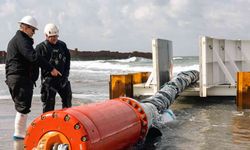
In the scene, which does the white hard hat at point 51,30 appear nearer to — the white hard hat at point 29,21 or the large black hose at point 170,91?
the white hard hat at point 29,21

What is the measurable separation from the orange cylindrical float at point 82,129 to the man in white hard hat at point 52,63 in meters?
1.82

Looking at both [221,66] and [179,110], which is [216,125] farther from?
[221,66]

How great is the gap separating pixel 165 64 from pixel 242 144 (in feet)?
17.3

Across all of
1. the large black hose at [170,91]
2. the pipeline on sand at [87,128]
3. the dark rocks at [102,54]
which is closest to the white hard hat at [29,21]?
the pipeline on sand at [87,128]

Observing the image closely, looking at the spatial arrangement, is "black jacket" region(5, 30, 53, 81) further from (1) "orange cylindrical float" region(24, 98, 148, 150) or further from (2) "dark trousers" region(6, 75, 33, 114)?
(1) "orange cylindrical float" region(24, 98, 148, 150)

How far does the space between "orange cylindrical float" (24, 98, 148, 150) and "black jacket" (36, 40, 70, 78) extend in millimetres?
1902

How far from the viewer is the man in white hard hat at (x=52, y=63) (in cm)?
634

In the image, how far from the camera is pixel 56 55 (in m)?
6.48

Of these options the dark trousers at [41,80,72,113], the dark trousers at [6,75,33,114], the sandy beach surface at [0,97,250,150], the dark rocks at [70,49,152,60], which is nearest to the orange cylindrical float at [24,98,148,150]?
the sandy beach surface at [0,97,250,150]

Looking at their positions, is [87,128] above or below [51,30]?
below

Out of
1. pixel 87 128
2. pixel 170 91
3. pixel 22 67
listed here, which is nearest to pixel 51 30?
pixel 22 67

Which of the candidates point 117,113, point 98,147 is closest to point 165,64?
point 117,113

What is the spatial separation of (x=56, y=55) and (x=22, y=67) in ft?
3.08

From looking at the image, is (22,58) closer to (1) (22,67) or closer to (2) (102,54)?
(1) (22,67)
